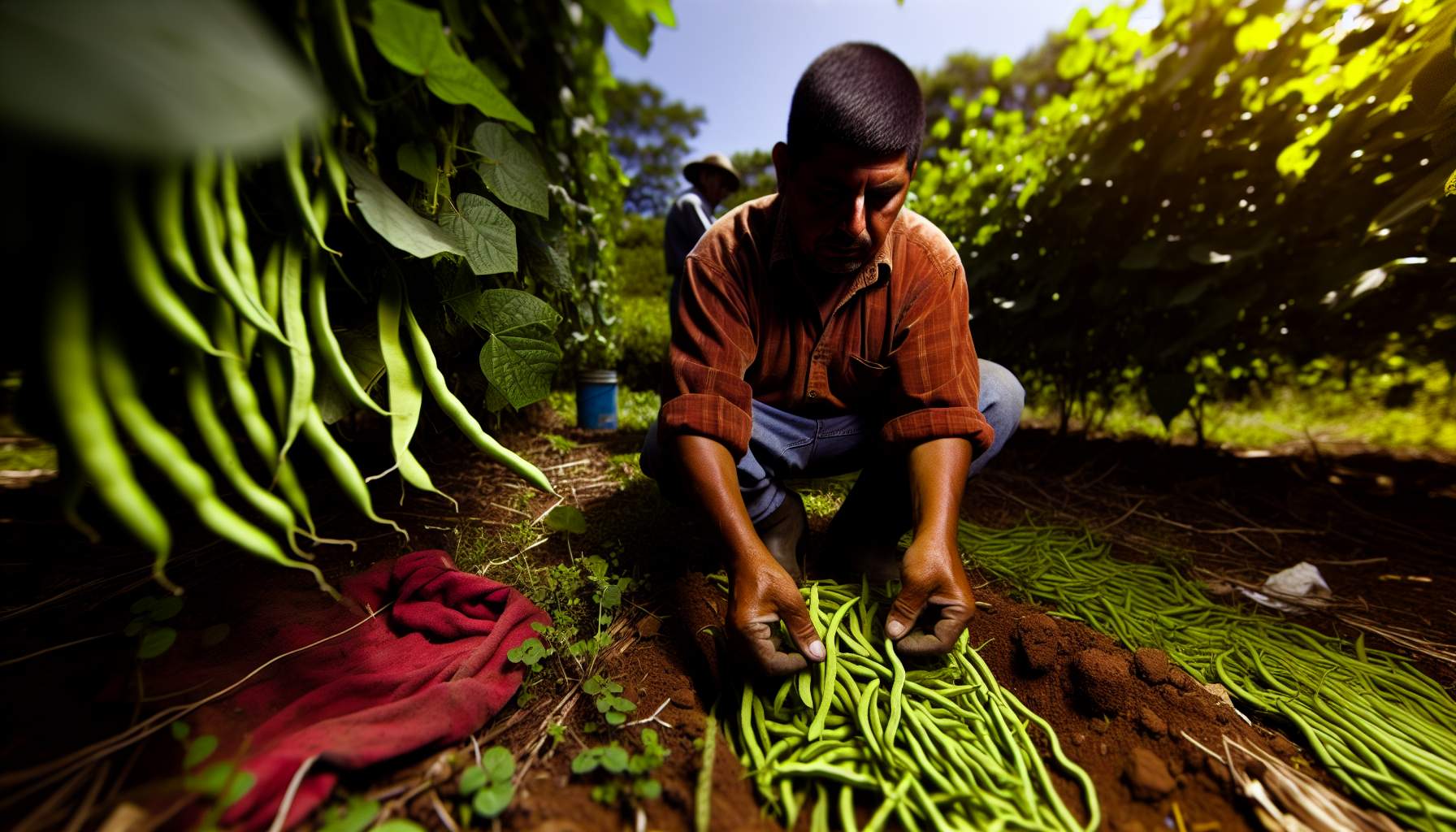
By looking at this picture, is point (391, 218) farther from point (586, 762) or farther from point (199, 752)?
point (586, 762)

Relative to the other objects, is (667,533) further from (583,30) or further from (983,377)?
(583,30)

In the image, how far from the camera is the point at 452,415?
103 cm

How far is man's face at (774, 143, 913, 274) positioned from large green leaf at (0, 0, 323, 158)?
0.95 m

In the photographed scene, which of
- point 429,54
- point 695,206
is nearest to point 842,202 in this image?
point 429,54

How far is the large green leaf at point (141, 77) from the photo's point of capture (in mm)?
427

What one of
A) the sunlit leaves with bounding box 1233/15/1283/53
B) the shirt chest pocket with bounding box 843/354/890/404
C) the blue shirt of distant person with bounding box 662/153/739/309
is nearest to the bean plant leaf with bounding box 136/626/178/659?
the shirt chest pocket with bounding box 843/354/890/404

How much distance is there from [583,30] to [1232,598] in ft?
8.66

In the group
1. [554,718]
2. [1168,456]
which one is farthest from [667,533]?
[1168,456]

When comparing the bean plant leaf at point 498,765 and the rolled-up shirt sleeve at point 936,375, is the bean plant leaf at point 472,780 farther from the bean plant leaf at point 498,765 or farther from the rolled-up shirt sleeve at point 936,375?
the rolled-up shirt sleeve at point 936,375

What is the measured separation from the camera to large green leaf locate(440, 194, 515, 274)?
1146 millimetres

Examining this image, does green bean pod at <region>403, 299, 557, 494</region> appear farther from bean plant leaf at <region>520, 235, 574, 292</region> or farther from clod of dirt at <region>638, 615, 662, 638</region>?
bean plant leaf at <region>520, 235, 574, 292</region>

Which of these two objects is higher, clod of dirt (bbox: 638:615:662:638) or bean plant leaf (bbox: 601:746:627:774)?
clod of dirt (bbox: 638:615:662:638)

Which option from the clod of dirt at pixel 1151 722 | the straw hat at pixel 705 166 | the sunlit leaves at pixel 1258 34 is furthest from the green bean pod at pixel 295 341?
the straw hat at pixel 705 166

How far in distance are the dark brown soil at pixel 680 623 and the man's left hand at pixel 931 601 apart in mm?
227
